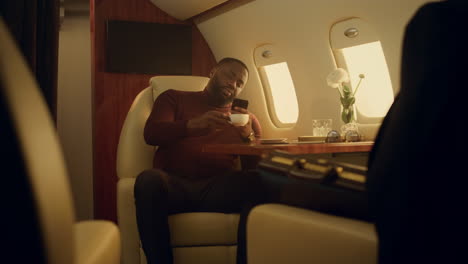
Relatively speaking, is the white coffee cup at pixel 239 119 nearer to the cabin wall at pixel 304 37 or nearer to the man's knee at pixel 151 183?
the man's knee at pixel 151 183

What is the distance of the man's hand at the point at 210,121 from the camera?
2.76 m

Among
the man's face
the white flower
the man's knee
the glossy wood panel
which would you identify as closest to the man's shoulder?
the man's face

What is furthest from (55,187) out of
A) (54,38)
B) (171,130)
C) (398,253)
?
(54,38)

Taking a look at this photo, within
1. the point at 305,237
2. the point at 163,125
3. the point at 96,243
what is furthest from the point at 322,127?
the point at 96,243

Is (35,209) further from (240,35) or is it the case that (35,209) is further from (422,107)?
(240,35)

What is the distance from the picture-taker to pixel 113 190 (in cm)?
498

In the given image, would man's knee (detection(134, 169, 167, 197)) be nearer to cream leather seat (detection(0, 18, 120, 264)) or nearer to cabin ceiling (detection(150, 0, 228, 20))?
cream leather seat (detection(0, 18, 120, 264))

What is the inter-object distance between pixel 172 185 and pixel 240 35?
270cm

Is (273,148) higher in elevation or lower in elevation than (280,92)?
lower

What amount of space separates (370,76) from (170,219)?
2301 mm

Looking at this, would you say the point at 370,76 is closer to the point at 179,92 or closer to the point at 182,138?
the point at 179,92

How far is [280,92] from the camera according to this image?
16.7 ft

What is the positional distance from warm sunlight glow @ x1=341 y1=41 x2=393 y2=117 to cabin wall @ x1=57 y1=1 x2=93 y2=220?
2375 mm

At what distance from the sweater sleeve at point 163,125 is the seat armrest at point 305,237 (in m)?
1.61
